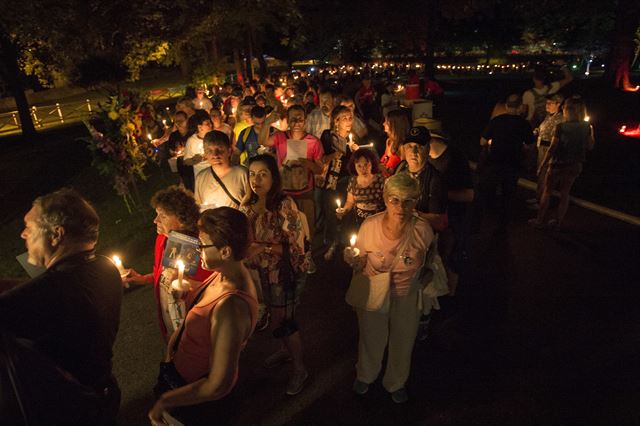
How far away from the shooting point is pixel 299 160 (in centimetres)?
544

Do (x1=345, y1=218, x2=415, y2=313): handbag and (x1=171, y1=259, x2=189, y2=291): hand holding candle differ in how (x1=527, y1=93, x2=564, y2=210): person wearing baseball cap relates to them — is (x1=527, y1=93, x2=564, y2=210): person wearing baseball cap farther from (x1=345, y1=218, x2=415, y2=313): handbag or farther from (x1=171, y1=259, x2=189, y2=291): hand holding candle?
(x1=171, y1=259, x2=189, y2=291): hand holding candle

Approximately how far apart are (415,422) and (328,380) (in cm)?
80

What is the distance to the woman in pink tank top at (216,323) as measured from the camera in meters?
1.98

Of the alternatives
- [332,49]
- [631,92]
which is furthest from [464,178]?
[332,49]

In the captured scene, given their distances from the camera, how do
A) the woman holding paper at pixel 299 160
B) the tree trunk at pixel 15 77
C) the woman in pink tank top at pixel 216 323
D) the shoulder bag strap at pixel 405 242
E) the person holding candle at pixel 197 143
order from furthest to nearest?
the tree trunk at pixel 15 77 < the person holding candle at pixel 197 143 < the woman holding paper at pixel 299 160 < the shoulder bag strap at pixel 405 242 < the woman in pink tank top at pixel 216 323

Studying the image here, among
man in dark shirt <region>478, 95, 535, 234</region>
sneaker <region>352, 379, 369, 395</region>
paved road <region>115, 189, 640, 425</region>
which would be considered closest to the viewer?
paved road <region>115, 189, 640, 425</region>

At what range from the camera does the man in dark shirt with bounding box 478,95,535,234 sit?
19.0ft

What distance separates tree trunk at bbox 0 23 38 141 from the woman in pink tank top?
20.1 m

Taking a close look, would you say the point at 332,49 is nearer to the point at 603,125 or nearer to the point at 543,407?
the point at 603,125

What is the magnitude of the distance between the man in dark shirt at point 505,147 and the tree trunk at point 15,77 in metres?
19.1

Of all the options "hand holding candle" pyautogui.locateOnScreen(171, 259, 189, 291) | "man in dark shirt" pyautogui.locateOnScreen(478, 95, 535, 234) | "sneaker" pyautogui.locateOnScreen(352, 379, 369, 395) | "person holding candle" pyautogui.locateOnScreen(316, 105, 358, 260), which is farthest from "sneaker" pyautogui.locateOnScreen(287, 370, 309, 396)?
"man in dark shirt" pyautogui.locateOnScreen(478, 95, 535, 234)

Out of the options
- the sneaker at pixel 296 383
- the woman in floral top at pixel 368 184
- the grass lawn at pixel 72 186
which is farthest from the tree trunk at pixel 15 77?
the sneaker at pixel 296 383

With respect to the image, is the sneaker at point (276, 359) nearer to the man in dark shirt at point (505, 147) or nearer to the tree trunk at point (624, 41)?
the man in dark shirt at point (505, 147)

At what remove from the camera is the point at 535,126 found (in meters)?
9.31
